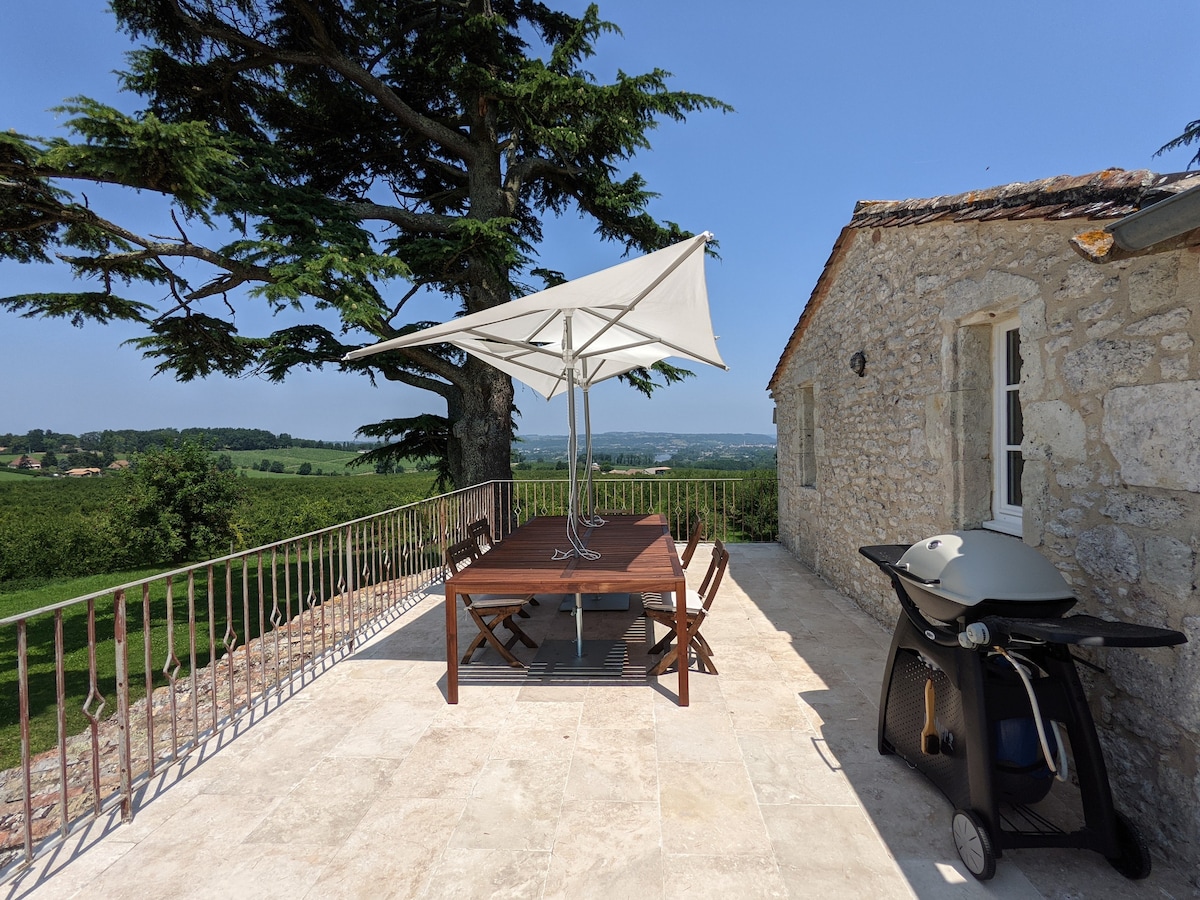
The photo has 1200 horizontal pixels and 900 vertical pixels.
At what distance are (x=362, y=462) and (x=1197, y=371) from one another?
10642mm

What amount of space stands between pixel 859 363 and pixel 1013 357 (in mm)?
1774

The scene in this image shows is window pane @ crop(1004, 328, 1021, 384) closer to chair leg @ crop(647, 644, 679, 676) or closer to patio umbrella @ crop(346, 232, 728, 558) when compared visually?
patio umbrella @ crop(346, 232, 728, 558)

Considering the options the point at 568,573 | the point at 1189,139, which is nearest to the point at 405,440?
the point at 568,573

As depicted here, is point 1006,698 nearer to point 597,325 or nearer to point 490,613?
point 490,613

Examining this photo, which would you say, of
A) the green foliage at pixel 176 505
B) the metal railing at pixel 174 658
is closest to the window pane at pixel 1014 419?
the metal railing at pixel 174 658

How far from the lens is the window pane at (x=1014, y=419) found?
3.45 meters

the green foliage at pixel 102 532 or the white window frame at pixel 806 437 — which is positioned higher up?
the white window frame at pixel 806 437

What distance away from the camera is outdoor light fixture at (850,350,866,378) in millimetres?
5168

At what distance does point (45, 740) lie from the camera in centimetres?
430

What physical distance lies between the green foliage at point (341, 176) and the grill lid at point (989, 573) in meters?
6.87

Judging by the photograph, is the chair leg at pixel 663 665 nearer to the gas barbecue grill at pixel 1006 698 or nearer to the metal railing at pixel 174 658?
the gas barbecue grill at pixel 1006 698

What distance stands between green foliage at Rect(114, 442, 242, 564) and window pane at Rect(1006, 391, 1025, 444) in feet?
53.8

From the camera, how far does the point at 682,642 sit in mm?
3328

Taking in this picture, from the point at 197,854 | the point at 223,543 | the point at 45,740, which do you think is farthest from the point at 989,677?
the point at 223,543
